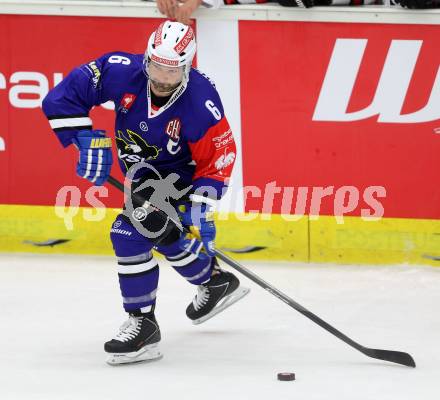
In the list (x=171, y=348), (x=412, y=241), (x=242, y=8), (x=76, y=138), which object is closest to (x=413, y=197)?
(x=412, y=241)

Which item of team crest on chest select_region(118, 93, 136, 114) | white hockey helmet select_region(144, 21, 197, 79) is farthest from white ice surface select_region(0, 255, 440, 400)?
white hockey helmet select_region(144, 21, 197, 79)

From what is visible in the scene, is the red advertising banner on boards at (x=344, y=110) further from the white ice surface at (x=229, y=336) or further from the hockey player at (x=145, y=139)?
the hockey player at (x=145, y=139)

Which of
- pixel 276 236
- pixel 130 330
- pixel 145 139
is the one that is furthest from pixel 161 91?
pixel 276 236

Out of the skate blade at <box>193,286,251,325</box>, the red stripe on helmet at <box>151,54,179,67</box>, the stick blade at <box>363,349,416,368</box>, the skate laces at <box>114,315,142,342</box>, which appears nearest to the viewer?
the red stripe on helmet at <box>151,54,179,67</box>

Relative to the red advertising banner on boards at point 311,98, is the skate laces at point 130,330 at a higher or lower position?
lower

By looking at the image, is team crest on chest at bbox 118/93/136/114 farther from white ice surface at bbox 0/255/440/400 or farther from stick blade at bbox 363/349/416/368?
stick blade at bbox 363/349/416/368

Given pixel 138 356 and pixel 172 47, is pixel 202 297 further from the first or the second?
pixel 172 47

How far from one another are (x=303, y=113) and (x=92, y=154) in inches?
75.3

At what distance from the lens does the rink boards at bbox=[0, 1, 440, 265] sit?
19.1 feet

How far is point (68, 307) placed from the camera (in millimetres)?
5238

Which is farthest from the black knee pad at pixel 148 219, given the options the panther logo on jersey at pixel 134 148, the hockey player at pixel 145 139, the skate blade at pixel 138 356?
the skate blade at pixel 138 356

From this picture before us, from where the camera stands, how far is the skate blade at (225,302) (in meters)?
4.85

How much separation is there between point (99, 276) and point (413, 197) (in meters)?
1.63

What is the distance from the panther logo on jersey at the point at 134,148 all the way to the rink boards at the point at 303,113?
153 cm
